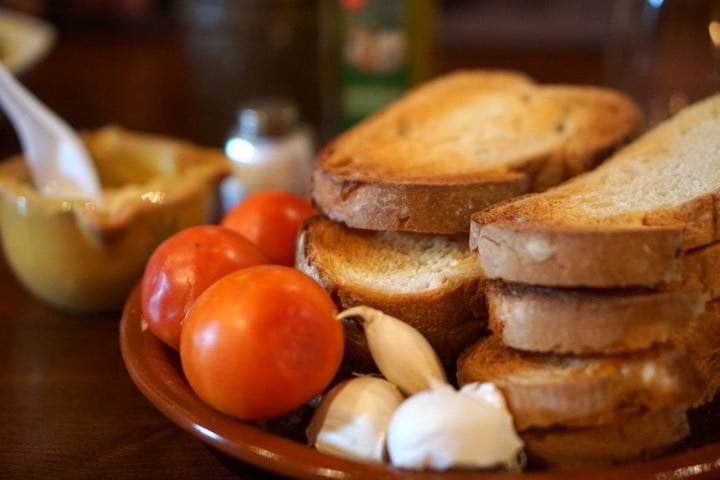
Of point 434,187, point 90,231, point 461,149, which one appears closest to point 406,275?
point 434,187

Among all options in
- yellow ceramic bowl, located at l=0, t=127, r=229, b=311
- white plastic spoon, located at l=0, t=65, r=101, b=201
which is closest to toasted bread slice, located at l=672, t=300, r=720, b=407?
yellow ceramic bowl, located at l=0, t=127, r=229, b=311

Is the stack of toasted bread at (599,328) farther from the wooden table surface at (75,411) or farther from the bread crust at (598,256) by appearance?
the wooden table surface at (75,411)

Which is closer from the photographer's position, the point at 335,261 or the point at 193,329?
the point at 193,329

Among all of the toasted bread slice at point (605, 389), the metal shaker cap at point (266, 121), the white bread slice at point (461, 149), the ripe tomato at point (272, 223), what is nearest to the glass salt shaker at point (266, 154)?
→ the metal shaker cap at point (266, 121)

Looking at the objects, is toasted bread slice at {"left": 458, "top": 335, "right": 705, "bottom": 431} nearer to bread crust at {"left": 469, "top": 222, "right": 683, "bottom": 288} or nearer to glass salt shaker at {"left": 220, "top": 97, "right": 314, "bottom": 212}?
bread crust at {"left": 469, "top": 222, "right": 683, "bottom": 288}

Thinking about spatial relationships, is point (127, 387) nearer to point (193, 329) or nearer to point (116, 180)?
point (193, 329)

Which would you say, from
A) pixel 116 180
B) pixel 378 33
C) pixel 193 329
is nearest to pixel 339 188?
pixel 193 329
